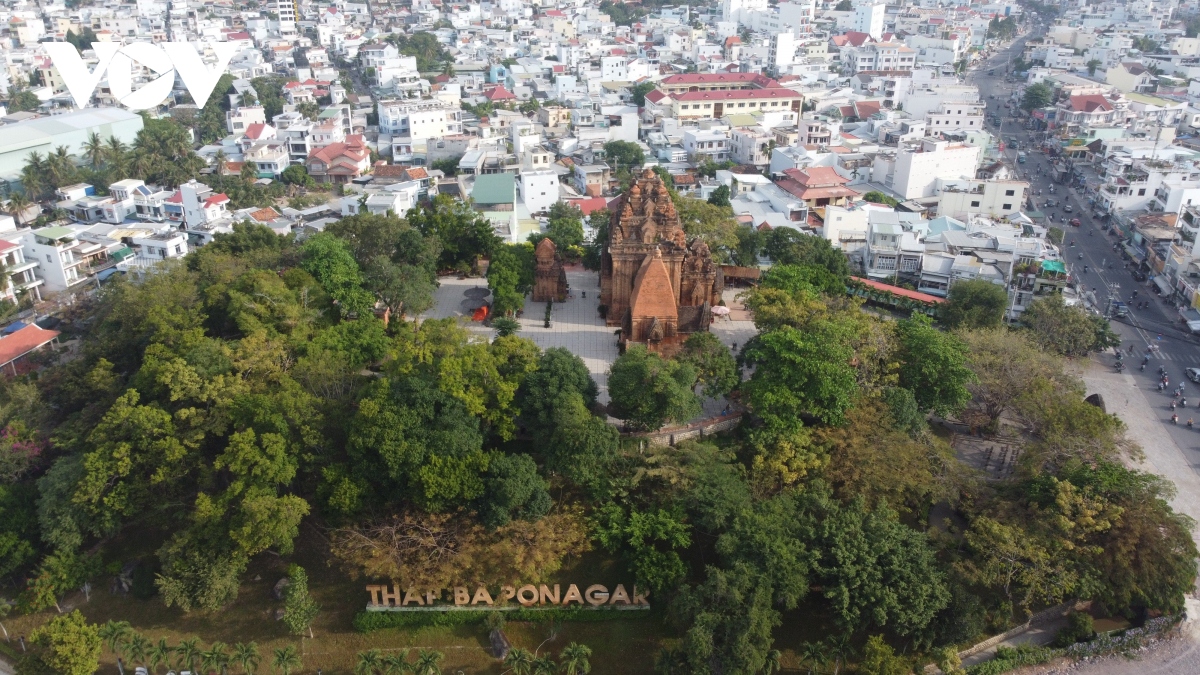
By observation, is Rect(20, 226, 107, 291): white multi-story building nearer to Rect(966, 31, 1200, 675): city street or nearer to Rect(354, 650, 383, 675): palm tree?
Rect(354, 650, 383, 675): palm tree

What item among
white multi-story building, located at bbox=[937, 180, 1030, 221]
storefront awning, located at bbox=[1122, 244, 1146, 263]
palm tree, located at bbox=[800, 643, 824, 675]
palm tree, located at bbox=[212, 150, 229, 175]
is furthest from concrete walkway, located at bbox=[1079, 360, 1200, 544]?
palm tree, located at bbox=[212, 150, 229, 175]

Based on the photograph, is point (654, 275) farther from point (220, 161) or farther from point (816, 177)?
point (220, 161)

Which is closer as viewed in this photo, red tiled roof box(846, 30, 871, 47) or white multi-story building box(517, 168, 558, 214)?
white multi-story building box(517, 168, 558, 214)

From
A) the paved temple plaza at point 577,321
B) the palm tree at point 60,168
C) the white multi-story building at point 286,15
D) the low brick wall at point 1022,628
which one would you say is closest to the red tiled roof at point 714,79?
the paved temple plaza at point 577,321

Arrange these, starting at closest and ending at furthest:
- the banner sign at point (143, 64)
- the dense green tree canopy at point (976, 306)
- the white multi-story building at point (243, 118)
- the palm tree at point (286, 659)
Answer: the palm tree at point (286, 659), the dense green tree canopy at point (976, 306), the banner sign at point (143, 64), the white multi-story building at point (243, 118)

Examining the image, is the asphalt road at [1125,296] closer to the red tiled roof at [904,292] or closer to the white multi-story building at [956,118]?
the white multi-story building at [956,118]

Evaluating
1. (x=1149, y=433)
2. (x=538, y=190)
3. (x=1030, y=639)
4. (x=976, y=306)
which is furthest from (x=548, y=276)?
(x=1149, y=433)
